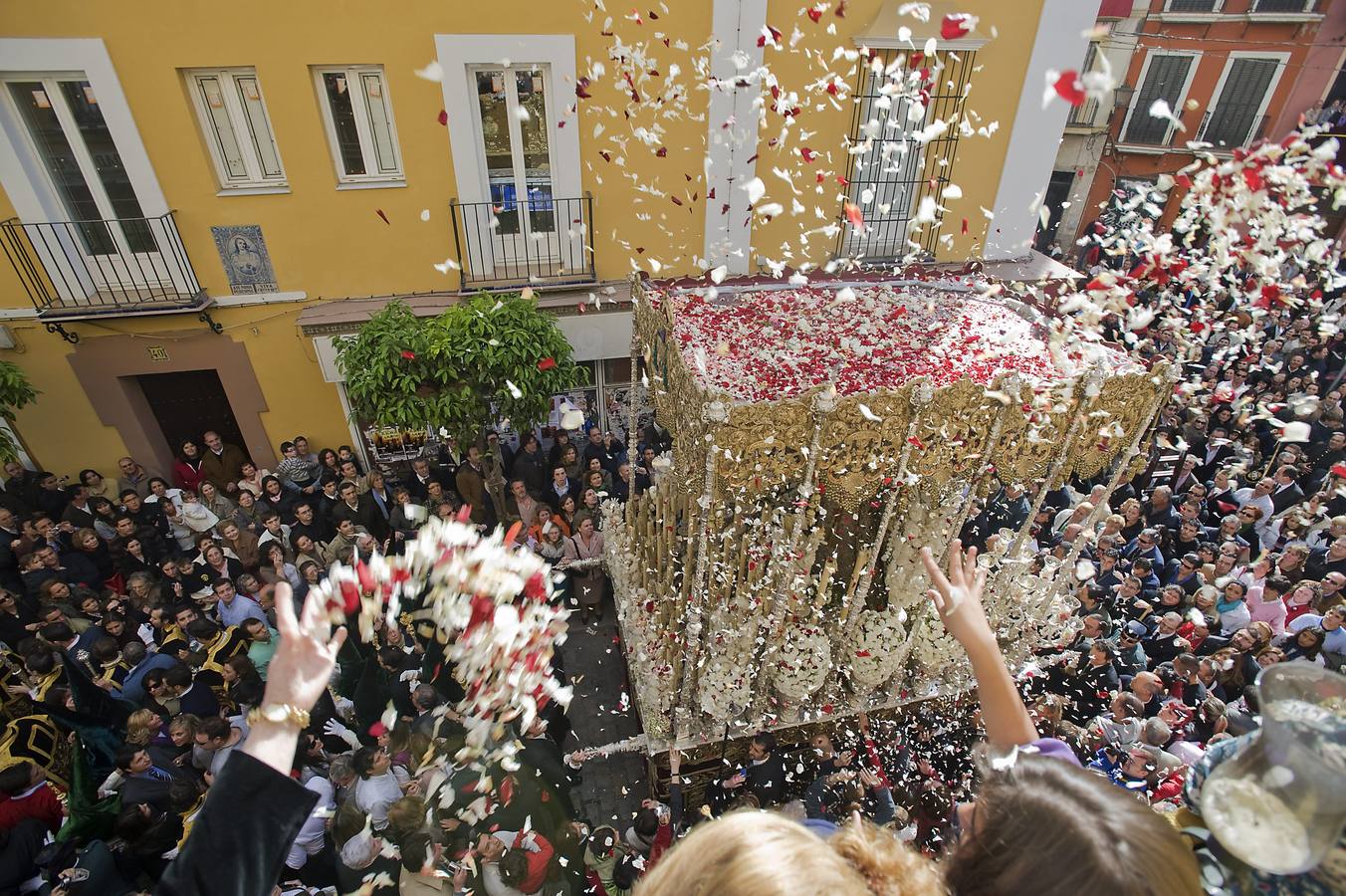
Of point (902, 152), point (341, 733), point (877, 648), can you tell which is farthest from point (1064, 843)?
point (902, 152)

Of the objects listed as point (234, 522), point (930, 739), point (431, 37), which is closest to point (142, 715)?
point (234, 522)

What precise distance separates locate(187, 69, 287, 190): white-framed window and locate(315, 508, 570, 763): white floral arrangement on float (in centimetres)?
587

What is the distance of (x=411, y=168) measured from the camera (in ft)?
25.6

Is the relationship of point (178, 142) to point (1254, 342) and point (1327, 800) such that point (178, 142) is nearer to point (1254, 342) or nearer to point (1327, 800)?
point (1327, 800)

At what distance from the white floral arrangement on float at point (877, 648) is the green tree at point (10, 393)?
8.90 m

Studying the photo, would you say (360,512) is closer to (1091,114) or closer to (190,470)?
(190,470)

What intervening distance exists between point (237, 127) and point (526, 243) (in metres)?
3.25

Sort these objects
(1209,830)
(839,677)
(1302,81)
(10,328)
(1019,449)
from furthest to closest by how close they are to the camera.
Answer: (1302,81) → (10,328) → (839,677) → (1019,449) → (1209,830)

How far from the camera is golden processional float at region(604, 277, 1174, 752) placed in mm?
4219

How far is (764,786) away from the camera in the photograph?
479 cm

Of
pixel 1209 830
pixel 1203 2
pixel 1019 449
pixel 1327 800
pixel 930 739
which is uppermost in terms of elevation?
pixel 1203 2

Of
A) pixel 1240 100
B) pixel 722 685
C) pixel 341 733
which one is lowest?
pixel 341 733

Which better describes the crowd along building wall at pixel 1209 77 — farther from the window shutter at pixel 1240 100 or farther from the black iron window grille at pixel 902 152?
the black iron window grille at pixel 902 152

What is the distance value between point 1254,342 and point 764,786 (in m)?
10.9
